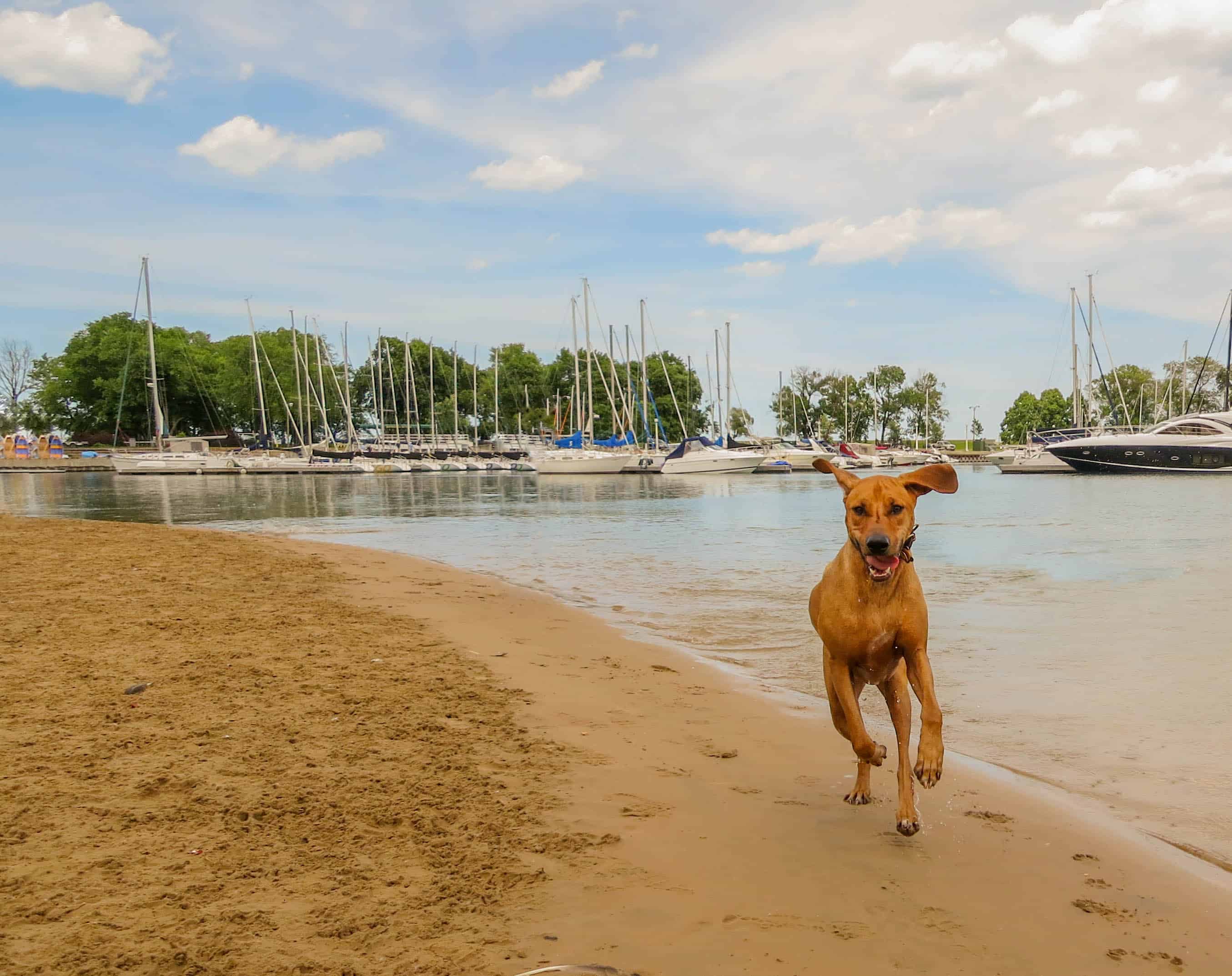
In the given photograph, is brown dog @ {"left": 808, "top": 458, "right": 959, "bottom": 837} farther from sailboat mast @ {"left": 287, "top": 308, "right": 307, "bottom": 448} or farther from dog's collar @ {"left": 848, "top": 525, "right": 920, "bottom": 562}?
sailboat mast @ {"left": 287, "top": 308, "right": 307, "bottom": 448}

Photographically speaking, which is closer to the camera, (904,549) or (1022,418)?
(904,549)

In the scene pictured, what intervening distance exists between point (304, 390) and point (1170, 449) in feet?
255

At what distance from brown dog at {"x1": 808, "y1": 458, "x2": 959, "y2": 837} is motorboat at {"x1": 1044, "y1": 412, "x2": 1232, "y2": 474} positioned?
6296 centimetres

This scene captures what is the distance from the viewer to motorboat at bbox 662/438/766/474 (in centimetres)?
7162

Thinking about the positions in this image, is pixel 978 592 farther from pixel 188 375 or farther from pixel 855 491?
pixel 188 375

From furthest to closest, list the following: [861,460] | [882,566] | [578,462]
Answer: [861,460], [578,462], [882,566]

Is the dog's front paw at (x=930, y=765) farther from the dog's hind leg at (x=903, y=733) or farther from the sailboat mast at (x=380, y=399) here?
the sailboat mast at (x=380, y=399)

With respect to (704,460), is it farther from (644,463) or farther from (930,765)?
(930,765)

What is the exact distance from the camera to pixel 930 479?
4.52m

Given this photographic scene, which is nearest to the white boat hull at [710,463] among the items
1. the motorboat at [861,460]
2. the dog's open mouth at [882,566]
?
the motorboat at [861,460]

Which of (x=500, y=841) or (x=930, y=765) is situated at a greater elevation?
(x=930, y=765)

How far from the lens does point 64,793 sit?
13.9 feet

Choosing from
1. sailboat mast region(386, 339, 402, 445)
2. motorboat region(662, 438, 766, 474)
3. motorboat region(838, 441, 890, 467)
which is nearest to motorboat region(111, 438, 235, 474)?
sailboat mast region(386, 339, 402, 445)

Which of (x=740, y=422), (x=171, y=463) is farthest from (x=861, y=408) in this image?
(x=171, y=463)
